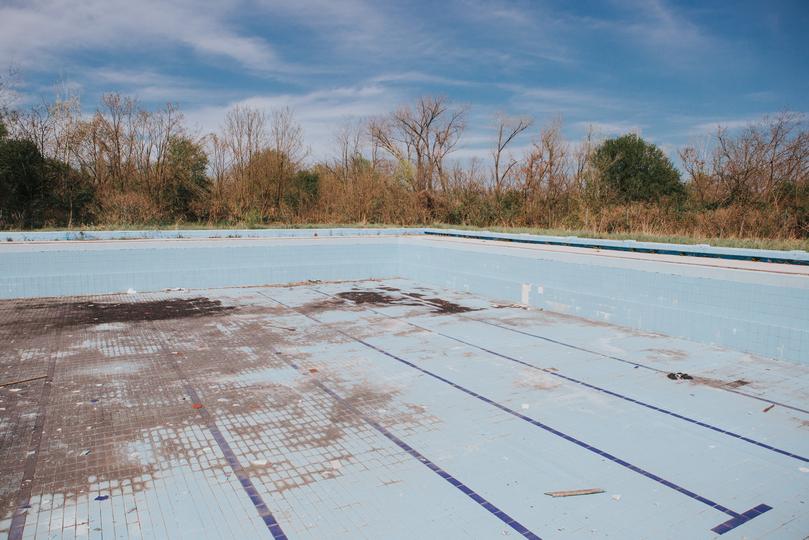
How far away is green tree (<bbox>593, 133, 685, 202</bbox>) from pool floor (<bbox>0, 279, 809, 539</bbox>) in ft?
31.7

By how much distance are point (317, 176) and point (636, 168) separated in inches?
335

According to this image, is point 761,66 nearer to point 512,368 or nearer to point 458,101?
point 458,101

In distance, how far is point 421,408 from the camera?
2.75m

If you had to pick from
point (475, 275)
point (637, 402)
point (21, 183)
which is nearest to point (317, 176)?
point (21, 183)

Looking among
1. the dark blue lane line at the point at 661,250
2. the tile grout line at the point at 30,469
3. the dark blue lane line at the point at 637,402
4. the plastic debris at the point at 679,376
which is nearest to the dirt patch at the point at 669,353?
the plastic debris at the point at 679,376

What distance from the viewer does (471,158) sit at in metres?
14.4

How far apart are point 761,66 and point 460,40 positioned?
21.7ft

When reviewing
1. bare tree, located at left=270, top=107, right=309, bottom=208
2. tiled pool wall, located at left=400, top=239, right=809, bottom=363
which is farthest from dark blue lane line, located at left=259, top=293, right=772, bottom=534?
bare tree, located at left=270, top=107, right=309, bottom=208

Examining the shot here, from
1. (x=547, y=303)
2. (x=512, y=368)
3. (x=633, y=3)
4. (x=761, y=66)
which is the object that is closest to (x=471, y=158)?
(x=633, y=3)

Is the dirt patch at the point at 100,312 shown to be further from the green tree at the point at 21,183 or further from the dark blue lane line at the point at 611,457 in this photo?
the green tree at the point at 21,183

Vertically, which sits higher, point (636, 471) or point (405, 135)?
point (405, 135)

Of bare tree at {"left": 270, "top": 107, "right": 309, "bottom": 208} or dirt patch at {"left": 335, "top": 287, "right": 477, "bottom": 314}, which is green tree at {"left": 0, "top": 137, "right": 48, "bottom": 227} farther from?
dirt patch at {"left": 335, "top": 287, "right": 477, "bottom": 314}

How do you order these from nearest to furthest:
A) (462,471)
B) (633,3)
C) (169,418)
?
(462,471) < (169,418) < (633,3)

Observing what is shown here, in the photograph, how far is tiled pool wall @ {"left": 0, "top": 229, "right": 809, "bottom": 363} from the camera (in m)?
4.01
